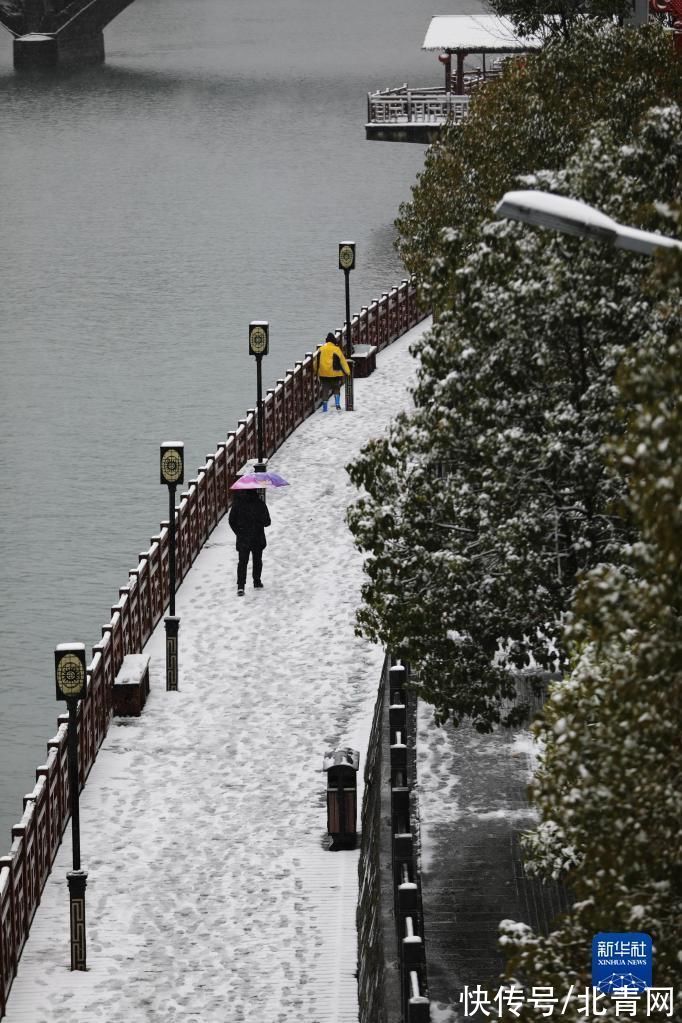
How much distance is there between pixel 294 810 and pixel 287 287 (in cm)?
3261

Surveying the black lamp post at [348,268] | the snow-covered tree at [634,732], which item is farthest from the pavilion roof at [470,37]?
the snow-covered tree at [634,732]

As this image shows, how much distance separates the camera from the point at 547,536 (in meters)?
12.4

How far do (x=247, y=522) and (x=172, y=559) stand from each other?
145 cm

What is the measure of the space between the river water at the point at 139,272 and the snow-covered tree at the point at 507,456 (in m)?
6.55

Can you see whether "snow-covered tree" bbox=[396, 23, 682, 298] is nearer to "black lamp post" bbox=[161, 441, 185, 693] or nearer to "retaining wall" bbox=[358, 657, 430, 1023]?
"black lamp post" bbox=[161, 441, 185, 693]

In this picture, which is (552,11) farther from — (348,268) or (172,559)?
(172,559)

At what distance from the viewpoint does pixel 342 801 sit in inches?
571

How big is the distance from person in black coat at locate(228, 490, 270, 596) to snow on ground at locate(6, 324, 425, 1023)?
571 mm

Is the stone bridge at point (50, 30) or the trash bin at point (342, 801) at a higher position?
the stone bridge at point (50, 30)

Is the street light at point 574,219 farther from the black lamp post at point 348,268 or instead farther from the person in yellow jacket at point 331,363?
the black lamp post at point 348,268

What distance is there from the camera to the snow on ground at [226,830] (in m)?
12.6

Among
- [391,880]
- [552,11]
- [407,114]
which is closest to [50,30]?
[407,114]

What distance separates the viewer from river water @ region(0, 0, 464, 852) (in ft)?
87.5

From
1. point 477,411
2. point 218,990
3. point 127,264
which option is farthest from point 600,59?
point 127,264
